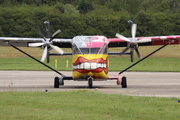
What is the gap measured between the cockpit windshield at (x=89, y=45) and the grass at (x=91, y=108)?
529 centimetres

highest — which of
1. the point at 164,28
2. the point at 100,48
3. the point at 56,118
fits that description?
the point at 164,28

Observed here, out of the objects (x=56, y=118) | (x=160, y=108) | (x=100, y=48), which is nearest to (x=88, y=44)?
(x=100, y=48)

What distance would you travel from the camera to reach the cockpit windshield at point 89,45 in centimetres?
2066

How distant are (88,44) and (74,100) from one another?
22.4 ft

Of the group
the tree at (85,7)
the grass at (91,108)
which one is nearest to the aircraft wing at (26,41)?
the grass at (91,108)

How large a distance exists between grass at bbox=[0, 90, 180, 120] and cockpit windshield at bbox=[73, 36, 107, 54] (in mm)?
5288

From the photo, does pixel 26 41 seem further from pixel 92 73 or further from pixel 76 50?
pixel 92 73

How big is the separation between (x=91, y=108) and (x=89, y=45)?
8.74 m

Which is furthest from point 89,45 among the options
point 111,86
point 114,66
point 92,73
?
point 114,66

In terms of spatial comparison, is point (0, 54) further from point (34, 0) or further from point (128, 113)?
point (128, 113)

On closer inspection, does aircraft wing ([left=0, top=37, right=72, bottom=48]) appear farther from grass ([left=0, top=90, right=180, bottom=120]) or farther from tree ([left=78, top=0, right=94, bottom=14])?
tree ([left=78, top=0, right=94, bottom=14])

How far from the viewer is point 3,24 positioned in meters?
86.9

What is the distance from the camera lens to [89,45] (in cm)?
A: 2086

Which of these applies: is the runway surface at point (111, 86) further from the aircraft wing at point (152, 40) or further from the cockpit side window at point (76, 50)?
the aircraft wing at point (152, 40)
